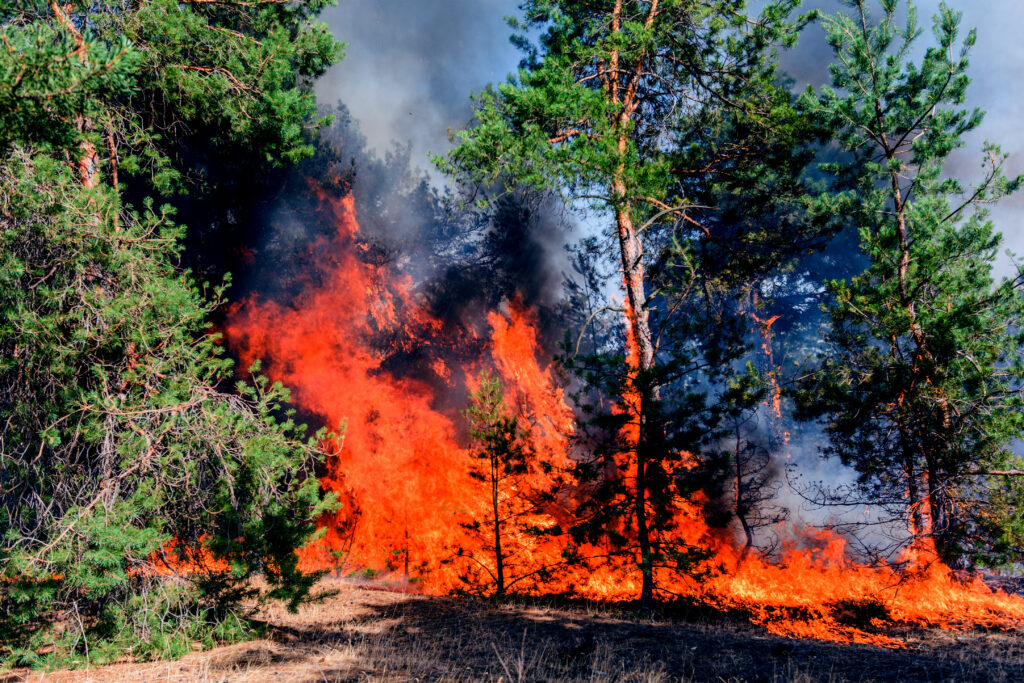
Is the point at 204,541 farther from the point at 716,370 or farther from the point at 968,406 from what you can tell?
the point at 968,406

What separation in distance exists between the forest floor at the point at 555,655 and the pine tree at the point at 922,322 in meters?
2.31

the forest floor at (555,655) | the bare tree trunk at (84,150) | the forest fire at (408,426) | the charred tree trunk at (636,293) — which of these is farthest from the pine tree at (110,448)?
the forest fire at (408,426)

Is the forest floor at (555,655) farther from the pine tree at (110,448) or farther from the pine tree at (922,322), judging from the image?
the pine tree at (922,322)

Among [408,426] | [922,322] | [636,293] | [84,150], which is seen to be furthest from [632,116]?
[408,426]

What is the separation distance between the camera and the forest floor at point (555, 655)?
5.31 meters

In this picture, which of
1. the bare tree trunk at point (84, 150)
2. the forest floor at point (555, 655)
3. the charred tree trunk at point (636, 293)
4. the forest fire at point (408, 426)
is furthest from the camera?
the forest fire at point (408, 426)

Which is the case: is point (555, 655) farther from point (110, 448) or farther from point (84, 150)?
point (84, 150)

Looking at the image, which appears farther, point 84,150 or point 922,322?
point 922,322

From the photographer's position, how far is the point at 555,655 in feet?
20.0

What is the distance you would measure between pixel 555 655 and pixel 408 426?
14374 millimetres

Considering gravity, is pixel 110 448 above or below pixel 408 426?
below

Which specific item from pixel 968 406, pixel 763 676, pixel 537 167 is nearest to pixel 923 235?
pixel 968 406

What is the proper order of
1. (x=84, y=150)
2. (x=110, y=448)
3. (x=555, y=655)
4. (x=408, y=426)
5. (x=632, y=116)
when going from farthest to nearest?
(x=408, y=426) < (x=632, y=116) < (x=84, y=150) < (x=555, y=655) < (x=110, y=448)

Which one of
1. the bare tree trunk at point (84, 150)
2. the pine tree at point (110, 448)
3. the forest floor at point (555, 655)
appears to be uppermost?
the bare tree trunk at point (84, 150)
